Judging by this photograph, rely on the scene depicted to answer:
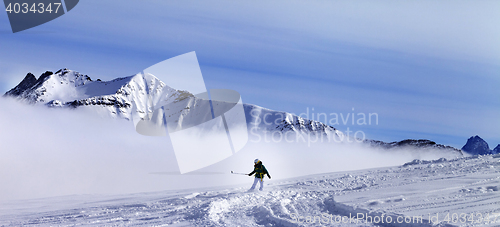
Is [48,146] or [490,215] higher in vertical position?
[48,146]

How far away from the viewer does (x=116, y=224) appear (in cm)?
845

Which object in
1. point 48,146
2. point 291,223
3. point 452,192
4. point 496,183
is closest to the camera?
point 291,223

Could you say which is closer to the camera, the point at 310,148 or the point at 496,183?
the point at 496,183

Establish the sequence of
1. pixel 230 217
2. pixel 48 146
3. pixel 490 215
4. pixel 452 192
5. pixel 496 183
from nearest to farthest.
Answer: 1. pixel 490 215
2. pixel 230 217
3. pixel 452 192
4. pixel 496 183
5. pixel 48 146

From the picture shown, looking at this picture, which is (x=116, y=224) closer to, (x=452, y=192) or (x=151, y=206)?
(x=151, y=206)

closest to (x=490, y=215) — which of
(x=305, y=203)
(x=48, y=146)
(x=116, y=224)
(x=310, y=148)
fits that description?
(x=305, y=203)

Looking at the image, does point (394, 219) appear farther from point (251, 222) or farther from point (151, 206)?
point (151, 206)

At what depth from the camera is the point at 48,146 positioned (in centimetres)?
8450

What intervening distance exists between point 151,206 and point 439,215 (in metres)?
8.73

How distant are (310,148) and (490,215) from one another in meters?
192

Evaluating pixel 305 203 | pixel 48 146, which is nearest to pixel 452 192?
pixel 305 203
